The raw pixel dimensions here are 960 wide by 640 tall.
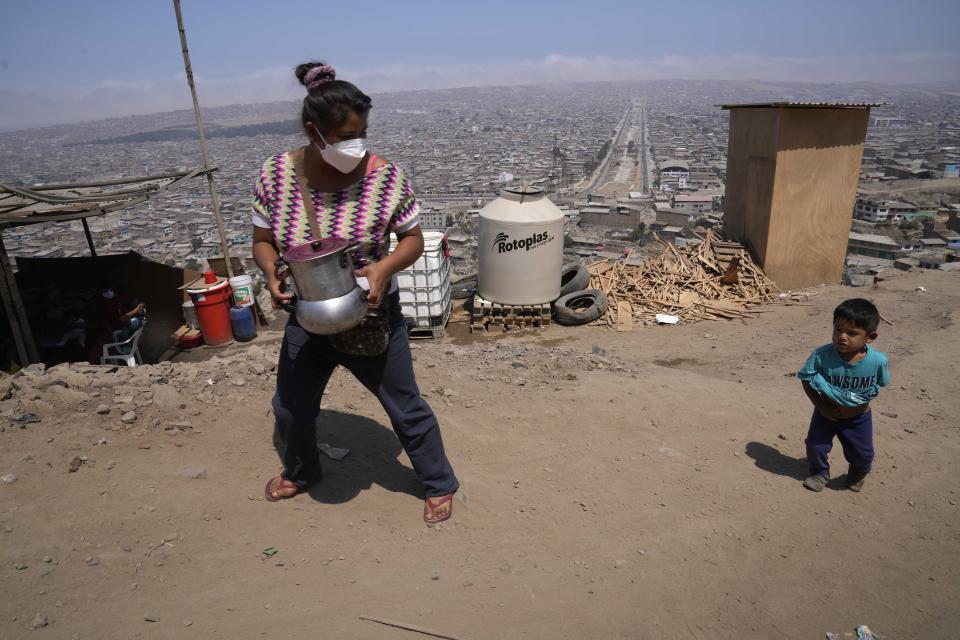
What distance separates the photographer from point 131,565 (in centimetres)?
237

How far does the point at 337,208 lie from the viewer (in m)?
2.36

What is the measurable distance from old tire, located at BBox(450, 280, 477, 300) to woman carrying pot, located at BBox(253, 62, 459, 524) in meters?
8.25

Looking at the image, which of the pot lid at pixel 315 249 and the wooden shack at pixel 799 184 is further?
the wooden shack at pixel 799 184

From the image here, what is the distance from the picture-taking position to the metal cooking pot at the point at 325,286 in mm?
2160

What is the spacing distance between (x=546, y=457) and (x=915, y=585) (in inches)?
74.9

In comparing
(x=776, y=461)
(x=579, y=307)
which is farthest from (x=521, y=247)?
(x=776, y=461)

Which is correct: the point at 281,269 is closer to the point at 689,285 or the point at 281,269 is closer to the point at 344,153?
the point at 344,153

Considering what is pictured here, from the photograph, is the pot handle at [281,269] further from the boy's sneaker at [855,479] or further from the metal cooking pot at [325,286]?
the boy's sneaker at [855,479]

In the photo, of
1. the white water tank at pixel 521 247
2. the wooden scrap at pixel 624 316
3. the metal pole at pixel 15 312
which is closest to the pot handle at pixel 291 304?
the metal pole at pixel 15 312

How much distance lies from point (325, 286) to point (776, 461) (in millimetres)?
3160

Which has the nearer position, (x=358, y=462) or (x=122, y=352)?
(x=358, y=462)

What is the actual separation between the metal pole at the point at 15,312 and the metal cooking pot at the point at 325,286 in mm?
5827

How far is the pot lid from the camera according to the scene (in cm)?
215

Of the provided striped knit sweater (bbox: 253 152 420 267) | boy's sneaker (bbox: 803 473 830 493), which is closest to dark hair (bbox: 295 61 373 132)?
striped knit sweater (bbox: 253 152 420 267)
